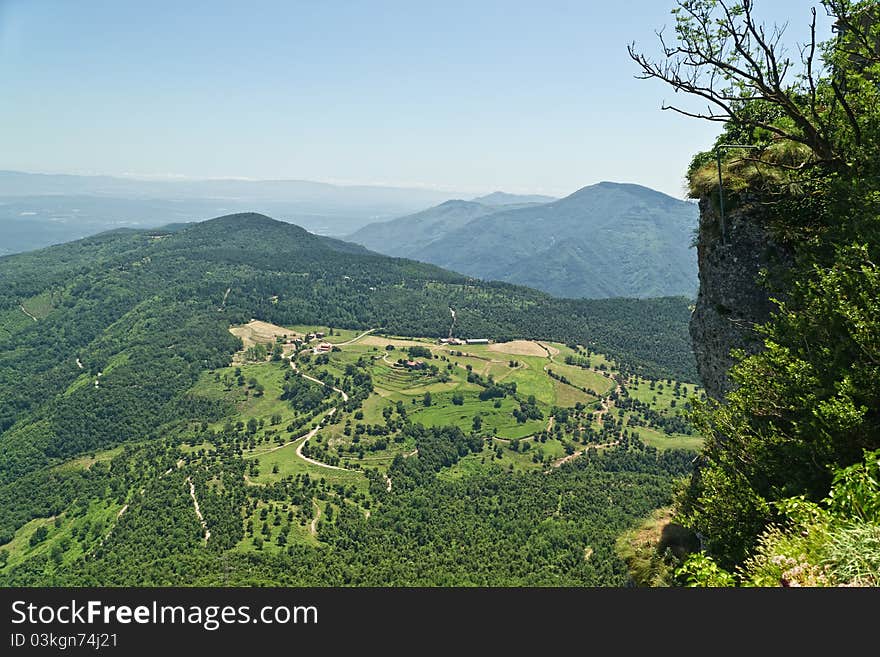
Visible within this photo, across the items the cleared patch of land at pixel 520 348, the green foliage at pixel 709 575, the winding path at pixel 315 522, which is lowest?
→ the winding path at pixel 315 522

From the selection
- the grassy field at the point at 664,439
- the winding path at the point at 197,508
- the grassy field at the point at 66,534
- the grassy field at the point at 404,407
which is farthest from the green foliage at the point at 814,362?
the grassy field at the point at 664,439

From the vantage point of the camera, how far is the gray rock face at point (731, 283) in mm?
15898

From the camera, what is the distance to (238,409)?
399 feet

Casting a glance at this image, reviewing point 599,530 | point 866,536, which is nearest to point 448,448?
point 599,530

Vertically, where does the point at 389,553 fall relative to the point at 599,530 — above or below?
below

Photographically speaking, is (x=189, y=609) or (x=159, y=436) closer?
(x=189, y=609)

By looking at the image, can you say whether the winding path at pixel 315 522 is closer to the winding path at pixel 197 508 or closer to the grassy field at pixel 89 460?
the winding path at pixel 197 508

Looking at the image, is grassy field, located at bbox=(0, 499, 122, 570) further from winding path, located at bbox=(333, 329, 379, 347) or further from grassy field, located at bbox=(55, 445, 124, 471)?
winding path, located at bbox=(333, 329, 379, 347)

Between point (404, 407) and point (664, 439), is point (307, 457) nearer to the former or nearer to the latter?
point (404, 407)

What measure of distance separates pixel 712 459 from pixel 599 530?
58.1 metres

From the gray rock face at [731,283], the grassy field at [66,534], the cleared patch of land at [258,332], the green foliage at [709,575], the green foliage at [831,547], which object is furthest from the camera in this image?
the cleared patch of land at [258,332]

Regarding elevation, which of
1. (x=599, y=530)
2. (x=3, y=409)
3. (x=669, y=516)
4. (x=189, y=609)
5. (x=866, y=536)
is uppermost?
(x=866, y=536)

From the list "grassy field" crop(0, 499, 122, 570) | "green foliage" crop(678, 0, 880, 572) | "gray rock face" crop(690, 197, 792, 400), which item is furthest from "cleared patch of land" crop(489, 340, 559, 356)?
"green foliage" crop(678, 0, 880, 572)

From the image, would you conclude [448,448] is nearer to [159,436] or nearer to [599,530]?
[599,530]
